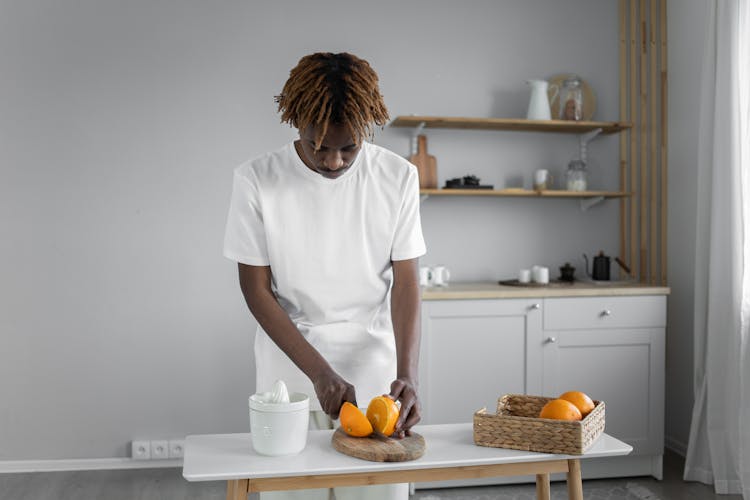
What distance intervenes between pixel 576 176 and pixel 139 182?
2165 mm

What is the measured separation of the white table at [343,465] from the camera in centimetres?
124

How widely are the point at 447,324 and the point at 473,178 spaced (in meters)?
0.79

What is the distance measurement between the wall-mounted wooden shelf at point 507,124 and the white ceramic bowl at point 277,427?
7.49ft

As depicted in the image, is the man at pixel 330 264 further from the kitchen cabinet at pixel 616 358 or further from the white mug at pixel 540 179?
the white mug at pixel 540 179

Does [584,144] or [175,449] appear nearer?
[175,449]

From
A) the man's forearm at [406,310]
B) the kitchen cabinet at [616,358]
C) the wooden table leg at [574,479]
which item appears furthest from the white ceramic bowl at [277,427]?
the kitchen cabinet at [616,358]

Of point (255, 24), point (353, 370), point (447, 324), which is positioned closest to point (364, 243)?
point (353, 370)

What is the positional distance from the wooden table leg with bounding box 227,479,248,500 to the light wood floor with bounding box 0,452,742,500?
1.93 metres

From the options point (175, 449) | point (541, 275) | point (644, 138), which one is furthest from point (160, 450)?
point (644, 138)

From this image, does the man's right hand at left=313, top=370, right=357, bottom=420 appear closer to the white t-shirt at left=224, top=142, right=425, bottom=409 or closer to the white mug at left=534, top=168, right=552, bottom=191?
the white t-shirt at left=224, top=142, right=425, bottom=409

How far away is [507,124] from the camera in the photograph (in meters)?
3.53

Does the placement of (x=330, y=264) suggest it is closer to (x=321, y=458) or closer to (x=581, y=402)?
(x=321, y=458)

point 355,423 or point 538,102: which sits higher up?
point 538,102

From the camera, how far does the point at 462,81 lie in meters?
3.71
